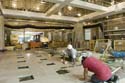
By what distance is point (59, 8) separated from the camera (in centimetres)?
772

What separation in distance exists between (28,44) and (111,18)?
362 inches

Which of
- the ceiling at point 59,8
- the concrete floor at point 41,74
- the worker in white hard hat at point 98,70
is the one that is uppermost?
the ceiling at point 59,8

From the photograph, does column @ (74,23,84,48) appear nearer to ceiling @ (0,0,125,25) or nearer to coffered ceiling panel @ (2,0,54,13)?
ceiling @ (0,0,125,25)

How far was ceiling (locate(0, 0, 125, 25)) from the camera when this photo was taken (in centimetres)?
716

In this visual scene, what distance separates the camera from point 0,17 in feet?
31.1

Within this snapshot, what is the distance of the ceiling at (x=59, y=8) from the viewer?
7.16 m

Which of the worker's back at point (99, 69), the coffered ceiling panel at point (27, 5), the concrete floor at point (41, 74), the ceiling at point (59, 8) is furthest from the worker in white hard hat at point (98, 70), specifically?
the coffered ceiling panel at point (27, 5)

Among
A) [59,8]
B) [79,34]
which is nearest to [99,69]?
[59,8]

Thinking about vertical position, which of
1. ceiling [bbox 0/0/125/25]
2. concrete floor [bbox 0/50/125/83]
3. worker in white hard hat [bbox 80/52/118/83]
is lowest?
concrete floor [bbox 0/50/125/83]

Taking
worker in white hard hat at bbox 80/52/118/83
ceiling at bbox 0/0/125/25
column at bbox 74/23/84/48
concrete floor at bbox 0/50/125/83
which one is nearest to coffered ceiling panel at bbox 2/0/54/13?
ceiling at bbox 0/0/125/25

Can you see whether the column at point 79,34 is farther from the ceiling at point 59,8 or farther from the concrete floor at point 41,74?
the concrete floor at point 41,74

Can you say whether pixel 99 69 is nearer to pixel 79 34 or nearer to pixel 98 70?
pixel 98 70

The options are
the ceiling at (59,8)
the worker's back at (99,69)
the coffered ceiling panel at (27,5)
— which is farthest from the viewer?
the coffered ceiling panel at (27,5)

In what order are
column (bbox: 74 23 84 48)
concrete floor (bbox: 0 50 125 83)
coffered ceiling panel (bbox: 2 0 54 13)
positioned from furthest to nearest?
column (bbox: 74 23 84 48), coffered ceiling panel (bbox: 2 0 54 13), concrete floor (bbox: 0 50 125 83)
